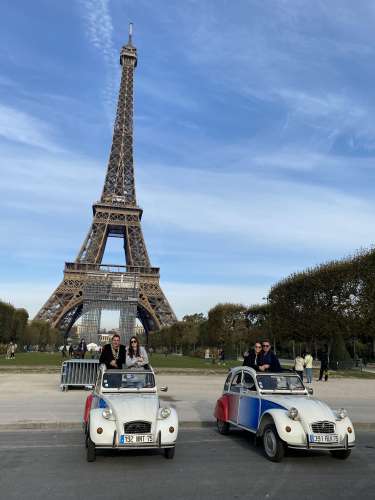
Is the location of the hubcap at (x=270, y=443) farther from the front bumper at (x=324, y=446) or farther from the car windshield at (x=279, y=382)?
the car windshield at (x=279, y=382)

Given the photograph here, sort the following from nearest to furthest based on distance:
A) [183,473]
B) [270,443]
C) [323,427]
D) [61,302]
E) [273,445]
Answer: [183,473] → [323,427] → [273,445] → [270,443] → [61,302]

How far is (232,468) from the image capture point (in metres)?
7.24

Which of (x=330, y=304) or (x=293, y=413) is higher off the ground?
(x=330, y=304)

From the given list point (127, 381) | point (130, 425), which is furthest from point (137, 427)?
point (127, 381)

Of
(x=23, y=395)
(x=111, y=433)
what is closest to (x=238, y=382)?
(x=111, y=433)

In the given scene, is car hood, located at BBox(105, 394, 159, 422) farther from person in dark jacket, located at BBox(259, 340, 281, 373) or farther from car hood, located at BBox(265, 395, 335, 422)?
person in dark jacket, located at BBox(259, 340, 281, 373)

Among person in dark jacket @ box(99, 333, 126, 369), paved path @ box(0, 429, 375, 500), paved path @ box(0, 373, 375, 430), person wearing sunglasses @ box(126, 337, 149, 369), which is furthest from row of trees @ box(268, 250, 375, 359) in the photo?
person in dark jacket @ box(99, 333, 126, 369)

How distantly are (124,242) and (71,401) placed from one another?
225 feet

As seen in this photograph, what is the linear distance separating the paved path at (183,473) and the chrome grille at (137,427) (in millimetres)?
503

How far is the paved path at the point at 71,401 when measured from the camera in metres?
11.4

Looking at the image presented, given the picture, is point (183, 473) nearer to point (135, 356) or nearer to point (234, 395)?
point (234, 395)

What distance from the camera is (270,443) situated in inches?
312

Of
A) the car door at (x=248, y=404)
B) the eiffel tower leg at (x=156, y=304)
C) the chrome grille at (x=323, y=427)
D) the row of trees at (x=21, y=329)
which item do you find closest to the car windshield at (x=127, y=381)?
the car door at (x=248, y=404)

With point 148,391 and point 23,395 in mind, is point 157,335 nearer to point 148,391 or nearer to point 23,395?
point 23,395
